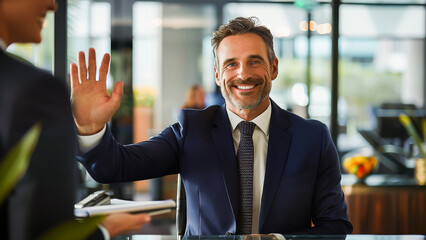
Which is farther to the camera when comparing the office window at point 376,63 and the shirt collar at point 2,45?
the office window at point 376,63

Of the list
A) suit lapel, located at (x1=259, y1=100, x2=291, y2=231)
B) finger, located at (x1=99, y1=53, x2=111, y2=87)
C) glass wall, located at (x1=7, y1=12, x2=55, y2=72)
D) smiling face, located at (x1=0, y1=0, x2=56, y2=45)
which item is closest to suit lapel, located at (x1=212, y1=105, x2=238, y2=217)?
suit lapel, located at (x1=259, y1=100, x2=291, y2=231)

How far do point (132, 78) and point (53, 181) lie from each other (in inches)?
172

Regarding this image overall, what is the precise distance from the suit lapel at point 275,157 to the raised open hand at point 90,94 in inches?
25.8

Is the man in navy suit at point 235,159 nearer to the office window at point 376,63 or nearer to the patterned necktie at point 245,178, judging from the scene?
the patterned necktie at point 245,178

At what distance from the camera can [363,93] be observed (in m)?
9.78

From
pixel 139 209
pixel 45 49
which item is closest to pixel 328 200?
Answer: pixel 139 209

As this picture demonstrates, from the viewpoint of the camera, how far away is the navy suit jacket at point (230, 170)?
1.84 metres

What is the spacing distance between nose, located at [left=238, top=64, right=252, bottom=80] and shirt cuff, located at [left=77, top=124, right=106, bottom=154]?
0.56m

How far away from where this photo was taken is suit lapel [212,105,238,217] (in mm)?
1868

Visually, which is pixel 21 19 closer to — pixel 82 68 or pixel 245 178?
pixel 82 68

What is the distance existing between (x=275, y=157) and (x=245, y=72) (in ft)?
1.05

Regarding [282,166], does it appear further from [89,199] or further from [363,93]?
[363,93]

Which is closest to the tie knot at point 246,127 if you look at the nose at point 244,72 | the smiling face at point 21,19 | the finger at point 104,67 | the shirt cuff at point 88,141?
the nose at point 244,72

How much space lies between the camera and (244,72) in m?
1.93
